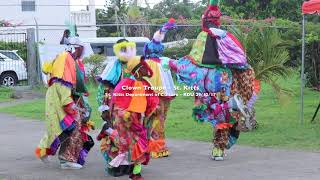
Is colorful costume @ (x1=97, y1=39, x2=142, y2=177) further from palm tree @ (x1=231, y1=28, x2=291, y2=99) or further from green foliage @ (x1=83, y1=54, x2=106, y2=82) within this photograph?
green foliage @ (x1=83, y1=54, x2=106, y2=82)

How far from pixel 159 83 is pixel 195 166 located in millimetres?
1298

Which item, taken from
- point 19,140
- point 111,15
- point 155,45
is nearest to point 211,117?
point 155,45

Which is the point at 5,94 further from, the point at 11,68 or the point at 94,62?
the point at 94,62

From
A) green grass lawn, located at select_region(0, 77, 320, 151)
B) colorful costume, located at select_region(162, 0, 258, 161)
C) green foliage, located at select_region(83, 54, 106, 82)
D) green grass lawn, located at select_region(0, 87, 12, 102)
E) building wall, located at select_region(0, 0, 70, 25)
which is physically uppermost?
building wall, located at select_region(0, 0, 70, 25)

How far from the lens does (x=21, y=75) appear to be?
22391 millimetres

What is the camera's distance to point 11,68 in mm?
22344

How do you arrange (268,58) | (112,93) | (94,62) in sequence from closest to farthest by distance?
(112,93)
(268,58)
(94,62)

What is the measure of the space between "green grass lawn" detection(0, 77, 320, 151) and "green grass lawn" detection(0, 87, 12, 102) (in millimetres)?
2191

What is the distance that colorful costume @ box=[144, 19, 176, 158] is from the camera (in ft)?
29.2

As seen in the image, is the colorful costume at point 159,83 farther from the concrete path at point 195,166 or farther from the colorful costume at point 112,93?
the colorful costume at point 112,93

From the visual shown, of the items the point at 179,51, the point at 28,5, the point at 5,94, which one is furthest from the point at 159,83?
the point at 28,5

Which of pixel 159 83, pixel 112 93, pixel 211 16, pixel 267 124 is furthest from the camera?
pixel 267 124

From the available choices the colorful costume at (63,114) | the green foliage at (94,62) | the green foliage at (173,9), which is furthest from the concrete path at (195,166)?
the green foliage at (173,9)

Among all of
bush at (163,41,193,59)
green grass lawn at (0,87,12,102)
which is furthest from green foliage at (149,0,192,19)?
green grass lawn at (0,87,12,102)
